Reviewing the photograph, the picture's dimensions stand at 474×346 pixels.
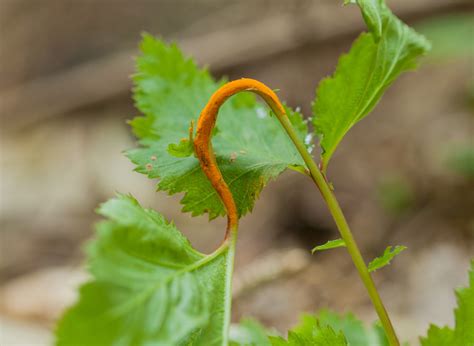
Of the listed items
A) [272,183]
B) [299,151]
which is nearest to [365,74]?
[299,151]

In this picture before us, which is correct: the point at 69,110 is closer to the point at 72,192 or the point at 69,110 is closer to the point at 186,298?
the point at 72,192

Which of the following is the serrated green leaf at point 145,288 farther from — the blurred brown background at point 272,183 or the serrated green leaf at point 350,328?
the blurred brown background at point 272,183

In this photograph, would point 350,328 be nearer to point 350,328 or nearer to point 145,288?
point 350,328

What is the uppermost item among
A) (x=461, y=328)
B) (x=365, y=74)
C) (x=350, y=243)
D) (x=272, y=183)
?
(x=272, y=183)

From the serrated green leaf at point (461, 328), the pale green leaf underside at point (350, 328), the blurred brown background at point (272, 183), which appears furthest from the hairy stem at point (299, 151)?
the blurred brown background at point (272, 183)

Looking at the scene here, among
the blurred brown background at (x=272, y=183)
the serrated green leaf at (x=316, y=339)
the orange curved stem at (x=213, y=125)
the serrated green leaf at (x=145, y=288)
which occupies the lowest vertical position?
the serrated green leaf at (x=316, y=339)

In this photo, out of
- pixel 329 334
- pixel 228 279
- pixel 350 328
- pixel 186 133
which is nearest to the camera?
pixel 228 279

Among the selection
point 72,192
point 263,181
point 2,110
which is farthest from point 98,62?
point 263,181

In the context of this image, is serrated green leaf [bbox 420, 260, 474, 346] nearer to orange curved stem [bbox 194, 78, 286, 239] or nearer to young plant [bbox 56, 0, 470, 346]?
young plant [bbox 56, 0, 470, 346]

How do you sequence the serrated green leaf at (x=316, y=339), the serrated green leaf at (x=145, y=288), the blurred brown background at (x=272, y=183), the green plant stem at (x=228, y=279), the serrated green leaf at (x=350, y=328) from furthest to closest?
the blurred brown background at (x=272, y=183)
the serrated green leaf at (x=350, y=328)
the serrated green leaf at (x=316, y=339)
the green plant stem at (x=228, y=279)
the serrated green leaf at (x=145, y=288)
